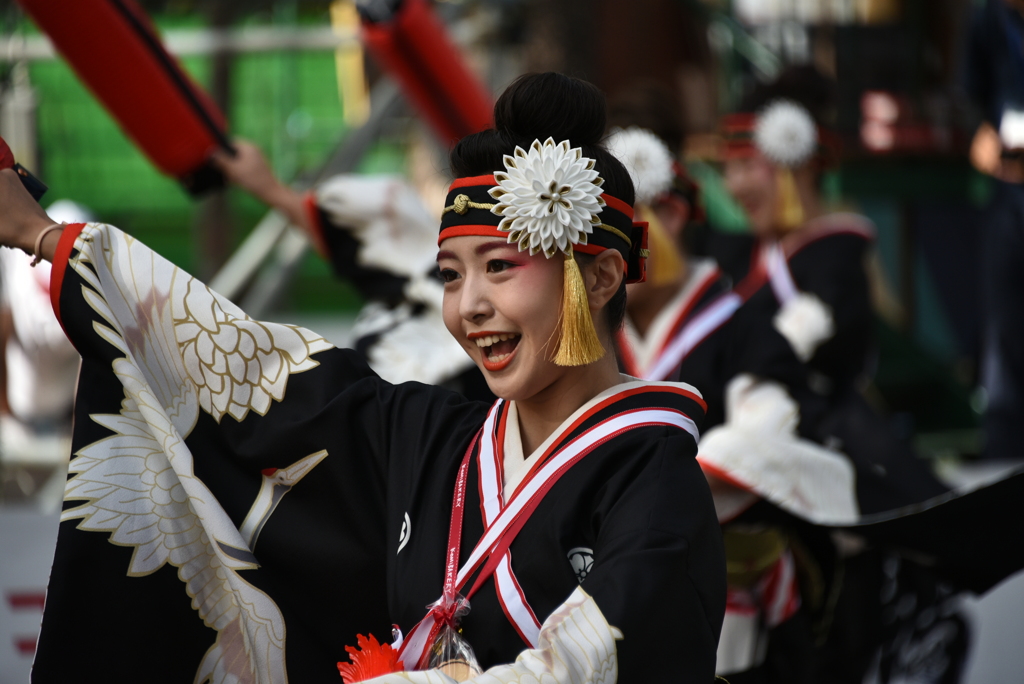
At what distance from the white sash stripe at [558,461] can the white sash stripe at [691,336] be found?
1266 mm

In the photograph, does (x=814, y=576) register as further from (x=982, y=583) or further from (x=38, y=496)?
(x=38, y=496)

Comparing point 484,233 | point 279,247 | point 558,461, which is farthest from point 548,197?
point 279,247

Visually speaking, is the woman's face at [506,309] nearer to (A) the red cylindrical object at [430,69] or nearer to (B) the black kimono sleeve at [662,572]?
(B) the black kimono sleeve at [662,572]

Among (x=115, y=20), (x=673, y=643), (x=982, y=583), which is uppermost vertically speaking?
(x=115, y=20)

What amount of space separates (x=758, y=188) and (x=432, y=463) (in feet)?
8.18

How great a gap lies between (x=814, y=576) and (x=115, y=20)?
2355 millimetres

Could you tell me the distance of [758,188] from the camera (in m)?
3.80

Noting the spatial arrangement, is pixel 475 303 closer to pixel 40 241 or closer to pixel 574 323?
pixel 574 323

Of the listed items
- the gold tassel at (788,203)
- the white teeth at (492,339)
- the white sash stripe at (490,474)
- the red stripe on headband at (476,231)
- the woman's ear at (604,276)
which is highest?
the gold tassel at (788,203)

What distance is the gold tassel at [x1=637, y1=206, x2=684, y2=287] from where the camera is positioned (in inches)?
108

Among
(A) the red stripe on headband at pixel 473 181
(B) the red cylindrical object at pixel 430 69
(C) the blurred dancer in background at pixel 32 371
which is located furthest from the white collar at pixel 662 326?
(C) the blurred dancer in background at pixel 32 371

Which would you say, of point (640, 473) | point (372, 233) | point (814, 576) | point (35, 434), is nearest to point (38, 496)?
point (35, 434)

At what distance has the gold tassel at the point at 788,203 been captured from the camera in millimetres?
3781

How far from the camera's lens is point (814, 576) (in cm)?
290
